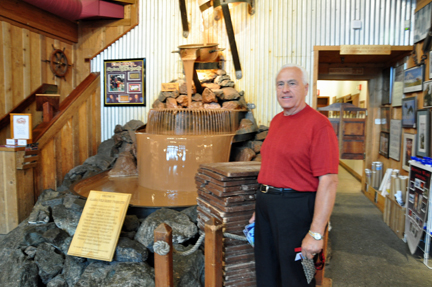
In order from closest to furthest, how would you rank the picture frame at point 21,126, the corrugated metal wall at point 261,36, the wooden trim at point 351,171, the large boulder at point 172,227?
the large boulder at point 172,227 < the picture frame at point 21,126 < the corrugated metal wall at point 261,36 < the wooden trim at point 351,171

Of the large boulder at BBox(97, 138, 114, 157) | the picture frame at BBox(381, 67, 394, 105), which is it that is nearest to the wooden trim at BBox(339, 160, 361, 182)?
the picture frame at BBox(381, 67, 394, 105)

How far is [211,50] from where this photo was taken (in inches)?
248

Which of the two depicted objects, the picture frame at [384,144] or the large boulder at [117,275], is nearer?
the large boulder at [117,275]

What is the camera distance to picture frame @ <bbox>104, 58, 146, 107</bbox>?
23.5ft

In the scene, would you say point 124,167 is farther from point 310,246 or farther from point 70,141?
point 310,246

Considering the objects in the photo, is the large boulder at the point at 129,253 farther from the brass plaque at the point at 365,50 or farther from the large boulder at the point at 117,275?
the brass plaque at the point at 365,50

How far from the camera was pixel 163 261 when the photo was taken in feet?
7.09

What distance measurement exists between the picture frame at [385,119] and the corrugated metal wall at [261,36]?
4.49 feet

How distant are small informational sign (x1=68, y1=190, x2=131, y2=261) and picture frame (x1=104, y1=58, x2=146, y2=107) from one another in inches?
176

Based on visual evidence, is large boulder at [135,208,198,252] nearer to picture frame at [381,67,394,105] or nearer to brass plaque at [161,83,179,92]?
brass plaque at [161,83,179,92]

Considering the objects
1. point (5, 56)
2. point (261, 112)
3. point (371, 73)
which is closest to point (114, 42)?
point (5, 56)

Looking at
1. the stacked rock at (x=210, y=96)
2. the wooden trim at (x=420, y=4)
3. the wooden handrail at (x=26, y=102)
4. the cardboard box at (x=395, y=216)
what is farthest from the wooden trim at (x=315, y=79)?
the wooden handrail at (x=26, y=102)

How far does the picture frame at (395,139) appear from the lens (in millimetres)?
5496

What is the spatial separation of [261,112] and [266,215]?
4.89 metres
